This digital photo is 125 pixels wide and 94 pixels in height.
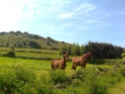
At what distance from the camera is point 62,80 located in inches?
624

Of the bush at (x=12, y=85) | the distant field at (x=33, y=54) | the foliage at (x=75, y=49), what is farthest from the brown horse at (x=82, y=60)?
the foliage at (x=75, y=49)

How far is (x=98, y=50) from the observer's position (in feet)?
162

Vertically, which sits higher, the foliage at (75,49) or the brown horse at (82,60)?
the foliage at (75,49)

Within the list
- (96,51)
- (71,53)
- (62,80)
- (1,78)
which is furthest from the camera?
(71,53)

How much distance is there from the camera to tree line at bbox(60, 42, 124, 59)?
49.3m

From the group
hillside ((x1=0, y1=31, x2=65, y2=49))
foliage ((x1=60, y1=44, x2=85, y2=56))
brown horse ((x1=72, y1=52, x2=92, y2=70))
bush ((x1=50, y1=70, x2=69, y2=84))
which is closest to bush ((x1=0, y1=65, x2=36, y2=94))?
bush ((x1=50, y1=70, x2=69, y2=84))

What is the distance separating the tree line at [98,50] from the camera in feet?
162

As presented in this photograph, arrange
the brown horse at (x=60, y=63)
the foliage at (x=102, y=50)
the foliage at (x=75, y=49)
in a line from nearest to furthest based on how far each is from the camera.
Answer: the brown horse at (x=60, y=63)
the foliage at (x=102, y=50)
the foliage at (x=75, y=49)

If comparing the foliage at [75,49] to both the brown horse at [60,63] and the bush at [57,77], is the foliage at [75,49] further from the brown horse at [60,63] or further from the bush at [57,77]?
the bush at [57,77]

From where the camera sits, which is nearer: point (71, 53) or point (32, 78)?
point (32, 78)

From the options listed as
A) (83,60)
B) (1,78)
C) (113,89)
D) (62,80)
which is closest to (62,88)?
(62,80)

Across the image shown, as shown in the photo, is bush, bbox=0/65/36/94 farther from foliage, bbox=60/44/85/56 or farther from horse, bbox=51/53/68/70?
foliage, bbox=60/44/85/56

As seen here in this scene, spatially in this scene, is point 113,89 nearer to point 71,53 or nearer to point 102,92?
point 102,92

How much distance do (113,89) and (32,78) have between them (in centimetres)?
674
